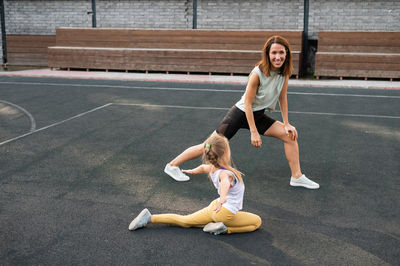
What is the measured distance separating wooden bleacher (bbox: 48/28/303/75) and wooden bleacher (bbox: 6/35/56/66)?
6.53 feet

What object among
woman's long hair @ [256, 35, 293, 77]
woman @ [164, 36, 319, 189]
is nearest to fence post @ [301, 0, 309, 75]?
woman @ [164, 36, 319, 189]

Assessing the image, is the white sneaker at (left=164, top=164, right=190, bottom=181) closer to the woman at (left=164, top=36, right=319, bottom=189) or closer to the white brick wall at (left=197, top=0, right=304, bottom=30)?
the woman at (left=164, top=36, right=319, bottom=189)

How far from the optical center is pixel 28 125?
8.79 m

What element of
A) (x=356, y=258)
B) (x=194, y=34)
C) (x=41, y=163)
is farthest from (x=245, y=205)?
(x=194, y=34)

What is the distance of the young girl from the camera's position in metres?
3.93

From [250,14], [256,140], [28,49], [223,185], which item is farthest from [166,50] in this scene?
[223,185]

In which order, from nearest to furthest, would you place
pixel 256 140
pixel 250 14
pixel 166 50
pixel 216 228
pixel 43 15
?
pixel 216 228
pixel 256 140
pixel 166 50
pixel 250 14
pixel 43 15

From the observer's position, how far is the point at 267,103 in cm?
497

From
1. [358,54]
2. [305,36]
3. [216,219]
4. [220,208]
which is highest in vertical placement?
[305,36]

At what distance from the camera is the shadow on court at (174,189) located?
12.5 ft

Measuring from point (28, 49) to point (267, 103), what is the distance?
19.2 metres

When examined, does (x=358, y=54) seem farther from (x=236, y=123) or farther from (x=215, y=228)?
(x=215, y=228)

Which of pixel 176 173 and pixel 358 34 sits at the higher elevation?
pixel 358 34

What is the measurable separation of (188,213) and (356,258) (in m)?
1.61
